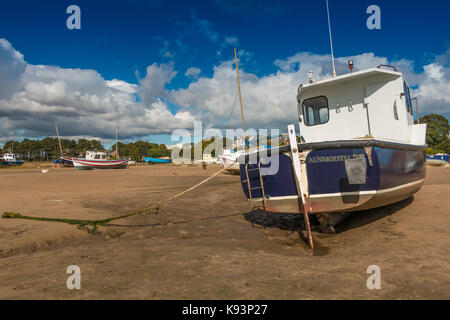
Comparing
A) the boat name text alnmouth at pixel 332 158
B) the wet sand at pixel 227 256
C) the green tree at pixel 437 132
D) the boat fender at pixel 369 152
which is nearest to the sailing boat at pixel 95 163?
the wet sand at pixel 227 256

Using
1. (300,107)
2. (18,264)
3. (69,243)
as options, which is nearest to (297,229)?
(300,107)

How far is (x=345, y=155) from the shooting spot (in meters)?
4.72

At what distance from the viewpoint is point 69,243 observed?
5.32 m

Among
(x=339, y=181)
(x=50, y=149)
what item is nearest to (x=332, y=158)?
(x=339, y=181)

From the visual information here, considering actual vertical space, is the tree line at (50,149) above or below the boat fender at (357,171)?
above

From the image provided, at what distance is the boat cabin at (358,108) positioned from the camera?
644cm

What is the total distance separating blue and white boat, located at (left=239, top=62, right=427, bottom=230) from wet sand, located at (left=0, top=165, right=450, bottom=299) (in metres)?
0.76

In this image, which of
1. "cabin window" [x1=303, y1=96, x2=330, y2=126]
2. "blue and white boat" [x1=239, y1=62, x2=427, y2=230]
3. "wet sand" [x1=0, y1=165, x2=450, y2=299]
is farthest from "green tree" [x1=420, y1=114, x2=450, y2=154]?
"cabin window" [x1=303, y1=96, x2=330, y2=126]

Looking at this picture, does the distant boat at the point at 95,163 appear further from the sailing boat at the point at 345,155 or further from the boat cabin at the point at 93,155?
the sailing boat at the point at 345,155

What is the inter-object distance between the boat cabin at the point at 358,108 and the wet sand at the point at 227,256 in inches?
79.9

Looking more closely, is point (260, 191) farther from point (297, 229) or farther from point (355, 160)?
point (355, 160)

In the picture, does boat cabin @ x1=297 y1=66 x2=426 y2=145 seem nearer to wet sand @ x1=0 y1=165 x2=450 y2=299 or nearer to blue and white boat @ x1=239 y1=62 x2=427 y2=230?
blue and white boat @ x1=239 y1=62 x2=427 y2=230

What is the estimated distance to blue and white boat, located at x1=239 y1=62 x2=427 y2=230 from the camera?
4.73 m
